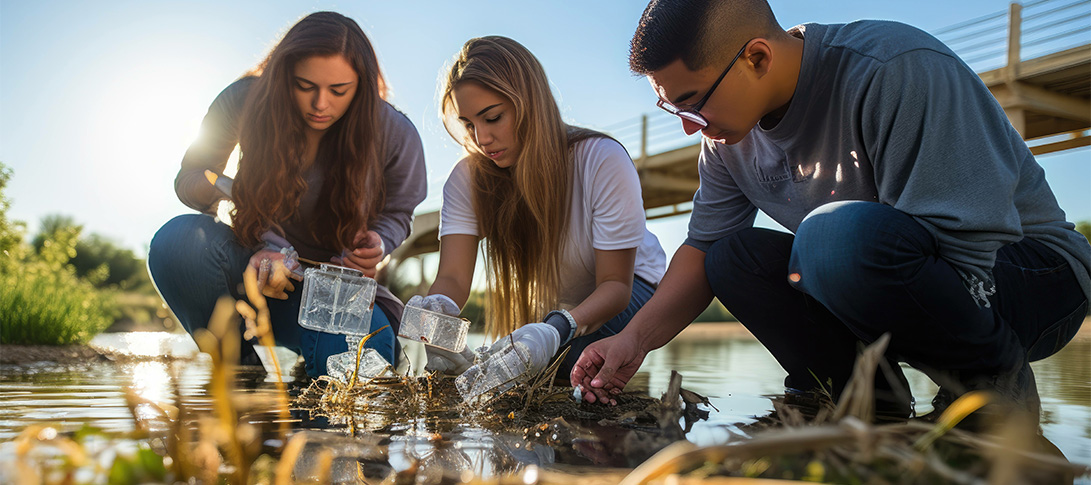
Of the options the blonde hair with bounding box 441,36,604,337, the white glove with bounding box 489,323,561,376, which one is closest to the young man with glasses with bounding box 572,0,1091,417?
the white glove with bounding box 489,323,561,376

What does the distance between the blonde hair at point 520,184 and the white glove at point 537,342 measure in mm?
634

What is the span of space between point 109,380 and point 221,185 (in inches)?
32.3

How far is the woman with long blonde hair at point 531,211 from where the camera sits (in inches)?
102

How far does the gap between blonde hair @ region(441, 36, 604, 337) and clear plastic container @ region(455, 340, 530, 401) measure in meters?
0.79

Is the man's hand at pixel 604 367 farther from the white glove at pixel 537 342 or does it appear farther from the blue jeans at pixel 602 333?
the blue jeans at pixel 602 333

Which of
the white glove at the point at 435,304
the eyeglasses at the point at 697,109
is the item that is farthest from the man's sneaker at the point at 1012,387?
the white glove at the point at 435,304

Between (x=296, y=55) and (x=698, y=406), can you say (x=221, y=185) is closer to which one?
(x=296, y=55)

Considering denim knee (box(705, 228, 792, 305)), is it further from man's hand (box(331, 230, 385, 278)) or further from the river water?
man's hand (box(331, 230, 385, 278))

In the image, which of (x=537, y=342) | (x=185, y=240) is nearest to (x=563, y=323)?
(x=537, y=342)

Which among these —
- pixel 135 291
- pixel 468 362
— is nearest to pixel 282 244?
pixel 468 362

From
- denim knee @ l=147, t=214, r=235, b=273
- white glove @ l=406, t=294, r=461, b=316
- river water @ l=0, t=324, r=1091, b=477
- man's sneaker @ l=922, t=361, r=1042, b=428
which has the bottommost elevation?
river water @ l=0, t=324, r=1091, b=477

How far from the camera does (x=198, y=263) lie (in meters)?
2.77

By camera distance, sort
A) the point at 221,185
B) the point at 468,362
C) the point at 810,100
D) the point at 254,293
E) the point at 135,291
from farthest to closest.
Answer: the point at 135,291
the point at 221,185
the point at 468,362
the point at 810,100
the point at 254,293

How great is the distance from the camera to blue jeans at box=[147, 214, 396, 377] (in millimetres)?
2771
